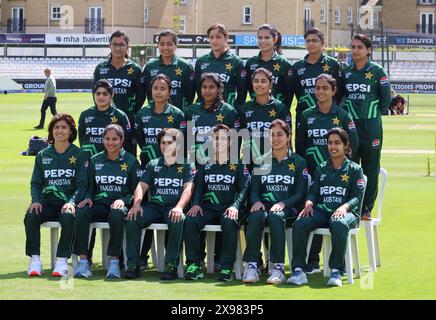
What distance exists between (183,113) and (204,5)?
275ft

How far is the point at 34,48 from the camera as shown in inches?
3214

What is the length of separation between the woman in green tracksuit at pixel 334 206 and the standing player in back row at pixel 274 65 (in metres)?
1.35

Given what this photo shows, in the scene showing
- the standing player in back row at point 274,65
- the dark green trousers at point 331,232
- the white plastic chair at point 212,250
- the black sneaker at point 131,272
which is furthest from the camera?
the standing player in back row at point 274,65

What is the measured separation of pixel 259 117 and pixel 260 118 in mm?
14

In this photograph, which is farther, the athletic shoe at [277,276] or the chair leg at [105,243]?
the chair leg at [105,243]

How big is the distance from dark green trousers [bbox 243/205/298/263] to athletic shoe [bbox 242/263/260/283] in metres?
0.07

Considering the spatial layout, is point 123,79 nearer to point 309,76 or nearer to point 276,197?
point 309,76

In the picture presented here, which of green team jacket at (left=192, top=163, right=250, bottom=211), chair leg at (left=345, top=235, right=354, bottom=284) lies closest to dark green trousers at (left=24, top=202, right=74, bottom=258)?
green team jacket at (left=192, top=163, right=250, bottom=211)

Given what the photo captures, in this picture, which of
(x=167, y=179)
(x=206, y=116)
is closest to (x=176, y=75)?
(x=206, y=116)

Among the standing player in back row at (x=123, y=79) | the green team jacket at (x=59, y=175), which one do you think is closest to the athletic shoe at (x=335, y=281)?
the green team jacket at (x=59, y=175)

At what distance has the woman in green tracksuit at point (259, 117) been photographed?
38.7 ft

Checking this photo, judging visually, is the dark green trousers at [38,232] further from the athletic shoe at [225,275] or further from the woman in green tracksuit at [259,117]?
the woman in green tracksuit at [259,117]

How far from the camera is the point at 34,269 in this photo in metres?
11.0
